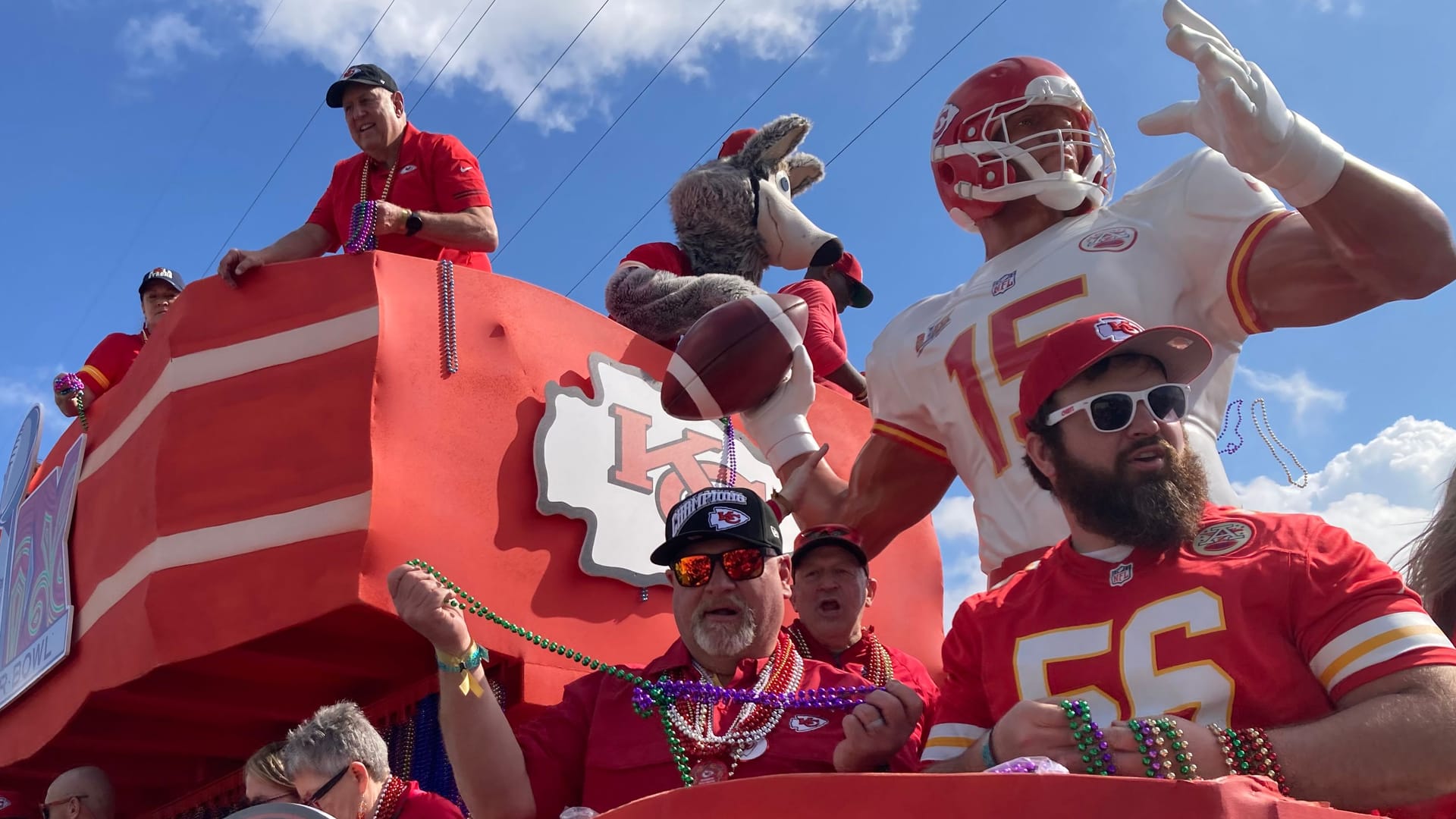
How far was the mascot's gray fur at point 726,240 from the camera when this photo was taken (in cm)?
604

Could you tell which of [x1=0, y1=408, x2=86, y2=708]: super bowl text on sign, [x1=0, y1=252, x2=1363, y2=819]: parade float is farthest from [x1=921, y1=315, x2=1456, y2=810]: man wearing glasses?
[x1=0, y1=408, x2=86, y2=708]: super bowl text on sign

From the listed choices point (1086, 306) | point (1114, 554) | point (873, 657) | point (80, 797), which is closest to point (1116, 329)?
point (1114, 554)

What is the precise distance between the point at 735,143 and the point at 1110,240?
4011 millimetres

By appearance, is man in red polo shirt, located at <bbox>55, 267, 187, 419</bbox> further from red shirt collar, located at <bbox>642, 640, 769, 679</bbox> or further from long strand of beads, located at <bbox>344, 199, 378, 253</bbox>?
red shirt collar, located at <bbox>642, 640, 769, 679</bbox>

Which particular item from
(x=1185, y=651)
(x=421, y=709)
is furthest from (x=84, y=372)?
(x=1185, y=651)

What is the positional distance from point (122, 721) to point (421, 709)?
1.24 meters

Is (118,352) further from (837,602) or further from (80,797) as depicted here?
(837,602)

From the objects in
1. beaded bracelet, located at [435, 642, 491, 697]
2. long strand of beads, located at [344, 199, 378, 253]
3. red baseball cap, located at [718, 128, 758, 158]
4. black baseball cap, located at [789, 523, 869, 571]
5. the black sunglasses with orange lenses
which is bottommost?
beaded bracelet, located at [435, 642, 491, 697]

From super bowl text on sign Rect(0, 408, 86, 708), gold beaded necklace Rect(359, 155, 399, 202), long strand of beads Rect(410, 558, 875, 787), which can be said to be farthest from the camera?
gold beaded necklace Rect(359, 155, 399, 202)

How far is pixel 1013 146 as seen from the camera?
350 centimetres

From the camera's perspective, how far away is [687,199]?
6664 mm

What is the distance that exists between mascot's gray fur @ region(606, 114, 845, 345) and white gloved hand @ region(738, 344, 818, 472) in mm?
2051

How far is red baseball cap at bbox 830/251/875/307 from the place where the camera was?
7113 millimetres

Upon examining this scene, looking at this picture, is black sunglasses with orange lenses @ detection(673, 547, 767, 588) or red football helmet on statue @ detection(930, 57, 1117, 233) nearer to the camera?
black sunglasses with orange lenses @ detection(673, 547, 767, 588)
